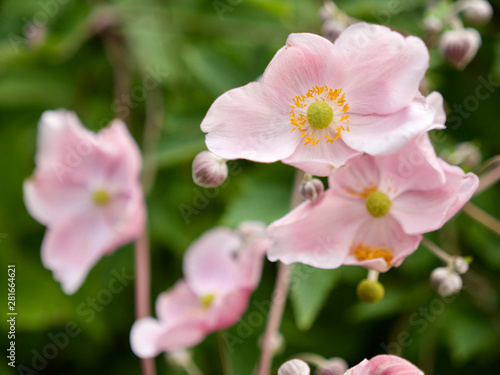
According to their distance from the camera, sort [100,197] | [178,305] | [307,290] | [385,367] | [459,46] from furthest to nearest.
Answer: [100,197]
[178,305]
[307,290]
[459,46]
[385,367]

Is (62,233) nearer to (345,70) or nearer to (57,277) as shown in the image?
(57,277)

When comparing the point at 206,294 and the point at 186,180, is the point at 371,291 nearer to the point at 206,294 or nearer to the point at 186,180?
the point at 206,294

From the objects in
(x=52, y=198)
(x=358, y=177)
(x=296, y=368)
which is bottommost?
(x=52, y=198)

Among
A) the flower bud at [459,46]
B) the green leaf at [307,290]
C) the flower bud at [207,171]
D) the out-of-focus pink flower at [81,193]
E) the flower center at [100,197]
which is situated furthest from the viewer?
the flower center at [100,197]

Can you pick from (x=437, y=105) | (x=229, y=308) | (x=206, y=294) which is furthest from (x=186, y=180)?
(x=437, y=105)

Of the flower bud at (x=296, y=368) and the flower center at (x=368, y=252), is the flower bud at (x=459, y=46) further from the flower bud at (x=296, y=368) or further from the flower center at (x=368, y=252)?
the flower bud at (x=296, y=368)

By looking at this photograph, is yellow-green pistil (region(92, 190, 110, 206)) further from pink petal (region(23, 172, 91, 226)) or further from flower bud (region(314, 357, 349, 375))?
flower bud (region(314, 357, 349, 375))

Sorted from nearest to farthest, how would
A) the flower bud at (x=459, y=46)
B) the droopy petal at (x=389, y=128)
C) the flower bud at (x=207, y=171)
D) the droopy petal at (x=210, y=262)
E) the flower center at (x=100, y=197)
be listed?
the droopy petal at (x=389, y=128), the flower bud at (x=207, y=171), the flower bud at (x=459, y=46), the droopy petal at (x=210, y=262), the flower center at (x=100, y=197)

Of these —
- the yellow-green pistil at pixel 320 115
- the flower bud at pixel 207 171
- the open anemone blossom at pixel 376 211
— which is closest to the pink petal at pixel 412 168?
the open anemone blossom at pixel 376 211
